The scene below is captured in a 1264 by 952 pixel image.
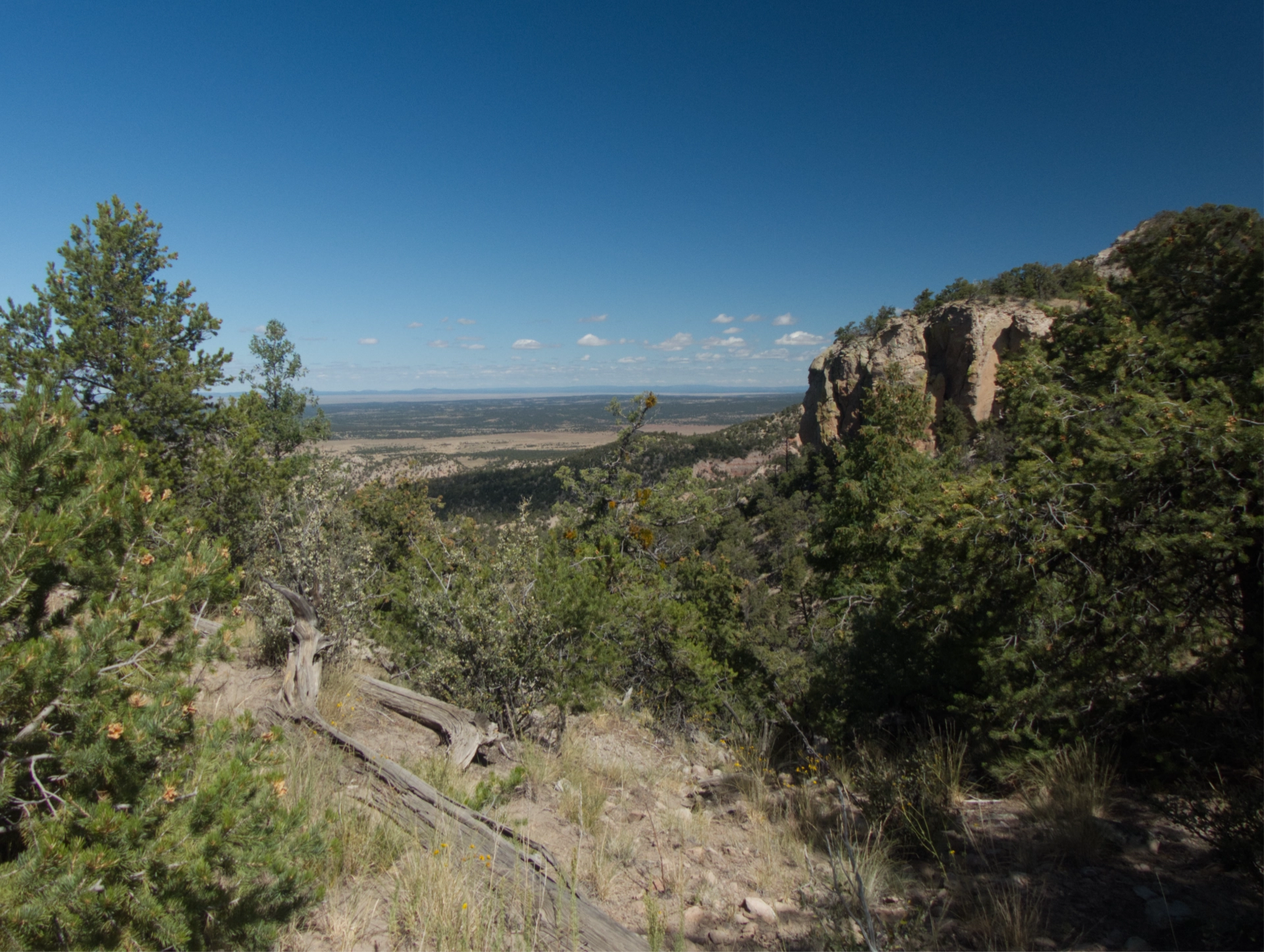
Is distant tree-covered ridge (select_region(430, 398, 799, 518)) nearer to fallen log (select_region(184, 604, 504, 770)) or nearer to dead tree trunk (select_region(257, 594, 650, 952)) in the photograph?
fallen log (select_region(184, 604, 504, 770))

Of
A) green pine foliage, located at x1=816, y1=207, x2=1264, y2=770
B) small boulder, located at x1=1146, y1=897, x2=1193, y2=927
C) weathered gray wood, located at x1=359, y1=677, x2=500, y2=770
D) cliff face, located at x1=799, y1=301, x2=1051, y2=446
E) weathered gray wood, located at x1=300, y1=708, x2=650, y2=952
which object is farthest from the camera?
cliff face, located at x1=799, y1=301, x2=1051, y2=446

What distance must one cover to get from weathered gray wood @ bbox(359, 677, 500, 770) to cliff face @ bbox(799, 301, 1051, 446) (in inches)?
1630

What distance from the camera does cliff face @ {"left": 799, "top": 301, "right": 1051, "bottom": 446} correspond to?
43438 millimetres

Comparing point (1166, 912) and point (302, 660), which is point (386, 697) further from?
point (1166, 912)

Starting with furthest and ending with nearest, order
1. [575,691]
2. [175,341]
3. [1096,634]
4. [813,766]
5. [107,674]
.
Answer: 1. [175,341]
2. [575,691]
3. [813,766]
4. [1096,634]
5. [107,674]

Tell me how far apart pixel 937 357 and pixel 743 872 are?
172ft

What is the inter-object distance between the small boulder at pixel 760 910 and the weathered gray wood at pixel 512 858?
0.88m

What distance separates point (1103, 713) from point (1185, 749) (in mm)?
662

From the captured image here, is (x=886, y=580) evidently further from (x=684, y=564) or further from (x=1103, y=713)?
(x=1103, y=713)

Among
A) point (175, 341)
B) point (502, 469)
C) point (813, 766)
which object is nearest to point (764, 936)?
point (813, 766)

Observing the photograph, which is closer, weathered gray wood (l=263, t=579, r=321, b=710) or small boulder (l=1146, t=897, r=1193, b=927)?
small boulder (l=1146, t=897, r=1193, b=927)

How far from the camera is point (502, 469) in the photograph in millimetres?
78250

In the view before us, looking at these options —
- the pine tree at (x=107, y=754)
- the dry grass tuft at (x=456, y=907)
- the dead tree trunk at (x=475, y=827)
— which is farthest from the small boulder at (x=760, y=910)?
the pine tree at (x=107, y=754)

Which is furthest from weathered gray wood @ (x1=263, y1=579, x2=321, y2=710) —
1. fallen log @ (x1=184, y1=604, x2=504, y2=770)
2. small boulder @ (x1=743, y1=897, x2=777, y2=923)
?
small boulder @ (x1=743, y1=897, x2=777, y2=923)
